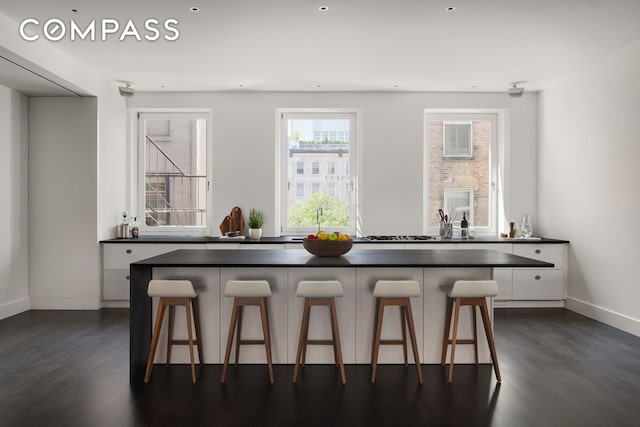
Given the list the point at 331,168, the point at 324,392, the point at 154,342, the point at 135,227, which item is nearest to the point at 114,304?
A: the point at 135,227

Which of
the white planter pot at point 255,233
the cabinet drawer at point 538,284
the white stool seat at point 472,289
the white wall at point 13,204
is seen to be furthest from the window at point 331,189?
the white wall at point 13,204

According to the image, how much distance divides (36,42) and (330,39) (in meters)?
2.84

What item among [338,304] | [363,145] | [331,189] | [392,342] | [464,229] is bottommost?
[392,342]

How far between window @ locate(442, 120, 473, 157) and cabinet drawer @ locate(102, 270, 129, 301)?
4.71 metres

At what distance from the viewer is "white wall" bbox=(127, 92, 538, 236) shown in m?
6.22

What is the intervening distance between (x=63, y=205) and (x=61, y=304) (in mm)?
1251

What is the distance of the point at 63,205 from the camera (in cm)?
559

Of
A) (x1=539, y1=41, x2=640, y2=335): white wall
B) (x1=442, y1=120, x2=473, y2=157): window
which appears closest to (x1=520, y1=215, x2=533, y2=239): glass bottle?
(x1=539, y1=41, x2=640, y2=335): white wall

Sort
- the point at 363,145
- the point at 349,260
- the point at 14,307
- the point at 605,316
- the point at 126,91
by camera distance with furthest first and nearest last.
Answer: the point at 363,145 → the point at 126,91 → the point at 14,307 → the point at 605,316 → the point at 349,260

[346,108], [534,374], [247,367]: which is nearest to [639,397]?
[534,374]

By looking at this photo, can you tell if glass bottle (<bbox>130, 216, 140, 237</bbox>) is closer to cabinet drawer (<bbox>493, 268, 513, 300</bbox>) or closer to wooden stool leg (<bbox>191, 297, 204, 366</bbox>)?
wooden stool leg (<bbox>191, 297, 204, 366</bbox>)

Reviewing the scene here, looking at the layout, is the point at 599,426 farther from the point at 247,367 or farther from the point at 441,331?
the point at 247,367

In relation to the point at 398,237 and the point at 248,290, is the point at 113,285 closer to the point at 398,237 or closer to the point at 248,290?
the point at 248,290

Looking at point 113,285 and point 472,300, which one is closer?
point 472,300
